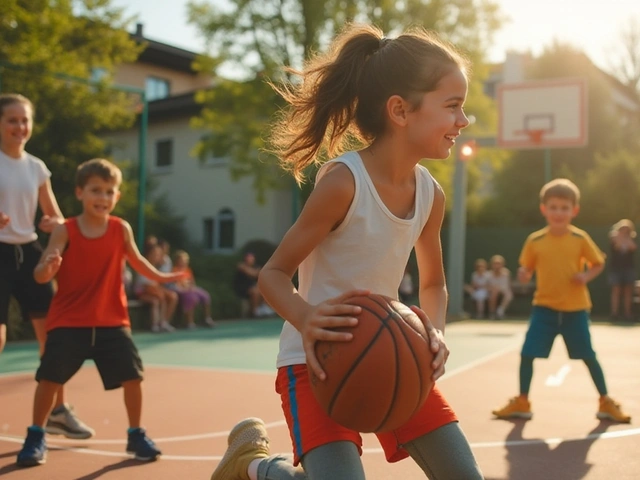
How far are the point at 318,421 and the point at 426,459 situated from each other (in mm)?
410

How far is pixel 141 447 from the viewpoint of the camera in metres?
4.68

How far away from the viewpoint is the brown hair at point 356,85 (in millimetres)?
2922

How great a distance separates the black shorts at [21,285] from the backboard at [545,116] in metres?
14.6

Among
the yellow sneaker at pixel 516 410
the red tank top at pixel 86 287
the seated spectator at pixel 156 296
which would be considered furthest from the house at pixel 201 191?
the red tank top at pixel 86 287

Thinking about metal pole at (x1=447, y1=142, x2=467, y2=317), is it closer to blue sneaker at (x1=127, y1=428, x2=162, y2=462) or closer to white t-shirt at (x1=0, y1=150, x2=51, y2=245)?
white t-shirt at (x1=0, y1=150, x2=51, y2=245)

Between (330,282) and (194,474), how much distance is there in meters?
1.91

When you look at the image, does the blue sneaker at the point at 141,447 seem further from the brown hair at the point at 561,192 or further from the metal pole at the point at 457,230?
the metal pole at the point at 457,230

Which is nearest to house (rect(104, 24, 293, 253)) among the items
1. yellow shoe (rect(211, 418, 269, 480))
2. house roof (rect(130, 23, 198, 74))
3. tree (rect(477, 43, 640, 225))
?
house roof (rect(130, 23, 198, 74))

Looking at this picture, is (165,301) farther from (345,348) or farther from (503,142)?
(345,348)

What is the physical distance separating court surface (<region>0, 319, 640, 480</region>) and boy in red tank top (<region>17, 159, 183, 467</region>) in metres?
0.30

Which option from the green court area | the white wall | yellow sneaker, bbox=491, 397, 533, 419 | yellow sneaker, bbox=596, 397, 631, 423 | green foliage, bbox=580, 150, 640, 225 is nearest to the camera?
yellow sneaker, bbox=596, 397, 631, 423

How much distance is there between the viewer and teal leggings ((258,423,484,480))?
2719 mm

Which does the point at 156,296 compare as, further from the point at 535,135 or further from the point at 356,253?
the point at 356,253

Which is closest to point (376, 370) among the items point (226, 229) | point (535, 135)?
point (535, 135)
